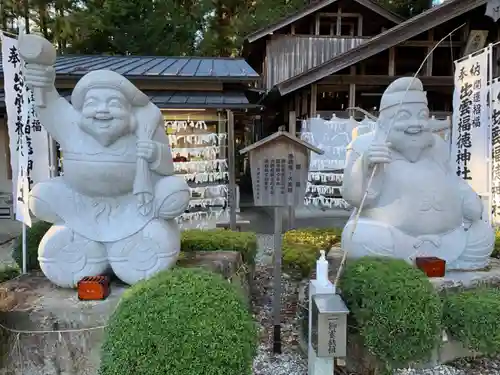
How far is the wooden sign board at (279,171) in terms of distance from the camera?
351cm

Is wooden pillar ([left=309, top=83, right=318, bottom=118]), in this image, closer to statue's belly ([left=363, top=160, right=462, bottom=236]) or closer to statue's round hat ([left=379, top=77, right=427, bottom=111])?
statue's round hat ([left=379, top=77, right=427, bottom=111])

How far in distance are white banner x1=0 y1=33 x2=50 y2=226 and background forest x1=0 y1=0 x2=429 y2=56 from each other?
12369mm

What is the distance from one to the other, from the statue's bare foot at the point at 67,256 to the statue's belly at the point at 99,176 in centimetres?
39

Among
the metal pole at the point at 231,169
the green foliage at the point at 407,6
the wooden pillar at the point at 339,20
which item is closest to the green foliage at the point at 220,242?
the metal pole at the point at 231,169

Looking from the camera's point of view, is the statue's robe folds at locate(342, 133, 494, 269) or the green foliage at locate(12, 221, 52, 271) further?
the green foliage at locate(12, 221, 52, 271)

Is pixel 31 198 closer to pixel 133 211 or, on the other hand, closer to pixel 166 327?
pixel 133 211

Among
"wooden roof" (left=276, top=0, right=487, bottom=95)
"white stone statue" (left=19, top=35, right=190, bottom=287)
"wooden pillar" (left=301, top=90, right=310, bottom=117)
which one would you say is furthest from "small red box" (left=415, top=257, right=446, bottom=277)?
"wooden pillar" (left=301, top=90, right=310, bottom=117)

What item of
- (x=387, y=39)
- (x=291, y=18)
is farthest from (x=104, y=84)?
(x=291, y=18)

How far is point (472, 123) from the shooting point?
232 inches

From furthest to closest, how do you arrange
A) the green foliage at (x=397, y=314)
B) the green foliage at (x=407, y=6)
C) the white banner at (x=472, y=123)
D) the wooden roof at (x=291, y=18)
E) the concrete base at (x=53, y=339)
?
the green foliage at (x=407, y=6), the wooden roof at (x=291, y=18), the white banner at (x=472, y=123), the concrete base at (x=53, y=339), the green foliage at (x=397, y=314)

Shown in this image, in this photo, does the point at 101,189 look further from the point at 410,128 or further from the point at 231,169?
the point at 231,169

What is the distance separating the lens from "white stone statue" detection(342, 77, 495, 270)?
12.5 feet

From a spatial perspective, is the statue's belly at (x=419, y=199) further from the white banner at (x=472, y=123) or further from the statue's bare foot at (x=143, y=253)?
the white banner at (x=472, y=123)

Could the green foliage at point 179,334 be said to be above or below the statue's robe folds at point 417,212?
below
